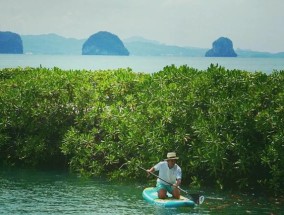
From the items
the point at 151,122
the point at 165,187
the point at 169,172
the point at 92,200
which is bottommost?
the point at 92,200

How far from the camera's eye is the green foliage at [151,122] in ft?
62.8

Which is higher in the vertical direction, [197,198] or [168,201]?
[197,198]

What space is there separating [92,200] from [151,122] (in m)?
4.14

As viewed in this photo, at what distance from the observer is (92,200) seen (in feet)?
59.3

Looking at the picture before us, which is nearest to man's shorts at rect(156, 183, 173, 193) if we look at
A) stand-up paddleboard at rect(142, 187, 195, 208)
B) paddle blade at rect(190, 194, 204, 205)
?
stand-up paddleboard at rect(142, 187, 195, 208)

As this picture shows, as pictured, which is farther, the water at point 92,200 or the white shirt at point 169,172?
the white shirt at point 169,172

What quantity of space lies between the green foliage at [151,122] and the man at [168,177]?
1908 mm

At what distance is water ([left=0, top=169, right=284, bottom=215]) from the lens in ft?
55.3

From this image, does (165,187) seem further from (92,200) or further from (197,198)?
(92,200)

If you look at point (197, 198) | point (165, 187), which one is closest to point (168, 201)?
point (165, 187)

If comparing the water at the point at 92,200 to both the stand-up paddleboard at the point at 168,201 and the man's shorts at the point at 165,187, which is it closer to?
the stand-up paddleboard at the point at 168,201

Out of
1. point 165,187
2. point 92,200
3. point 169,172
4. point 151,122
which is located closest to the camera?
point 169,172

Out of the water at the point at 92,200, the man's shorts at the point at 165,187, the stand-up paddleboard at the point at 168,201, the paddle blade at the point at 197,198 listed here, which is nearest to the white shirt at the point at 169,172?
the man's shorts at the point at 165,187

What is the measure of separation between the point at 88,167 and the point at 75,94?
3101mm
